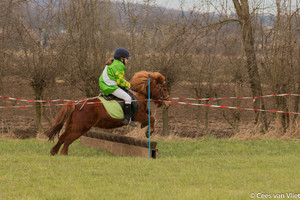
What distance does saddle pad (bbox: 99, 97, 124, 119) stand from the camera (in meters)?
10.9

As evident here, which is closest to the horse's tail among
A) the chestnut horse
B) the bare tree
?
the chestnut horse

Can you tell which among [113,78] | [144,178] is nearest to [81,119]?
[113,78]

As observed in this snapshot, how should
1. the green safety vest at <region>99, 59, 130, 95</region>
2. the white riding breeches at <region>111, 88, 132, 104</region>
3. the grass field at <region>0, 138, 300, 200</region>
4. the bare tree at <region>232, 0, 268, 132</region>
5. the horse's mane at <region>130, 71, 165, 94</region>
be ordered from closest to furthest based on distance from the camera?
the grass field at <region>0, 138, 300, 200</region> → the green safety vest at <region>99, 59, 130, 95</region> → the white riding breeches at <region>111, 88, 132, 104</region> → the horse's mane at <region>130, 71, 165, 94</region> → the bare tree at <region>232, 0, 268, 132</region>

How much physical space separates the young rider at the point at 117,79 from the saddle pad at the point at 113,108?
0.47ft

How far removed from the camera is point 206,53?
55.3ft

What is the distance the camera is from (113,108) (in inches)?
430

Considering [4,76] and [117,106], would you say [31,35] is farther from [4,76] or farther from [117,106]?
[117,106]

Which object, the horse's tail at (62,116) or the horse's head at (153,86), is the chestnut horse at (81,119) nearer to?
the horse's tail at (62,116)

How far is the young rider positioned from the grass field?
5.53 ft

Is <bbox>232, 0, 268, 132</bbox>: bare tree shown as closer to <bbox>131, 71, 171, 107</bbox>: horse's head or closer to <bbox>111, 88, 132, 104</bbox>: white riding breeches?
<bbox>131, 71, 171, 107</bbox>: horse's head

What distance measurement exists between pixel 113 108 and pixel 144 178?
140 inches

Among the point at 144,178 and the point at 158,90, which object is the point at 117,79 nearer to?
the point at 158,90

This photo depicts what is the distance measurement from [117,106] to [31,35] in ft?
23.6

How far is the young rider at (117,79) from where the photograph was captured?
10797 mm
